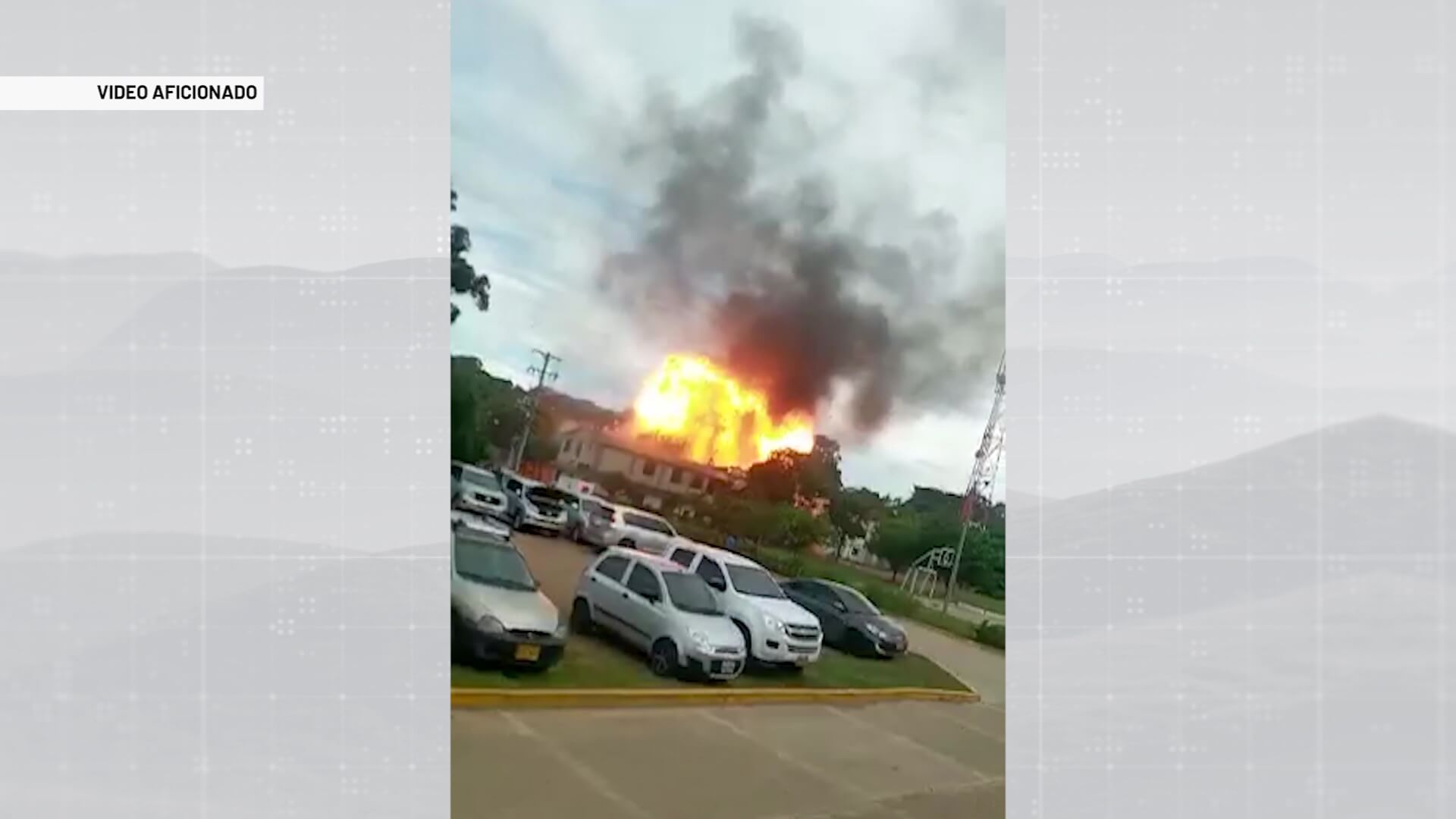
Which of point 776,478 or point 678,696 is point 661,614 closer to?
point 678,696

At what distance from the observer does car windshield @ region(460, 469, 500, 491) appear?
153 inches

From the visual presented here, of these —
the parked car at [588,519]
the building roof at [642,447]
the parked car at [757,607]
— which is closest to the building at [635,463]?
the building roof at [642,447]

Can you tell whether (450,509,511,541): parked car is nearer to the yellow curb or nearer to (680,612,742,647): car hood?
the yellow curb

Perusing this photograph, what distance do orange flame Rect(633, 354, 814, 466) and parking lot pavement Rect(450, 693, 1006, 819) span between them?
0.97 metres

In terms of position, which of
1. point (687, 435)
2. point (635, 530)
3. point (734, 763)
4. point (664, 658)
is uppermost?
point (687, 435)

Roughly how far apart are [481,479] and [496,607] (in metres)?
0.47

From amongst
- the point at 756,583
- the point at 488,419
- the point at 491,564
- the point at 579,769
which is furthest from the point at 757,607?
the point at 488,419

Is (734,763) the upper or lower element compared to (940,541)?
lower

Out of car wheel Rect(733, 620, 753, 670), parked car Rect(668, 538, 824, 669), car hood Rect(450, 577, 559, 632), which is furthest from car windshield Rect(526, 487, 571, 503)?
car wheel Rect(733, 620, 753, 670)

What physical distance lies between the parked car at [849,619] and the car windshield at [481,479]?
114 cm

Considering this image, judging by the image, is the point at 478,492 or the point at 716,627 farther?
the point at 716,627

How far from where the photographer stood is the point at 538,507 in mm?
3953

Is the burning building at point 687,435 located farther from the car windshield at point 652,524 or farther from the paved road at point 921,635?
the paved road at point 921,635

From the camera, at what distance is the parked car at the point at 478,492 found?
388cm
